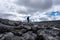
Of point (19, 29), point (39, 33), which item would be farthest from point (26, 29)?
point (39, 33)

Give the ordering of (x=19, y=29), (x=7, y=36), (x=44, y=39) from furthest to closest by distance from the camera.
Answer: (x=19, y=29)
(x=44, y=39)
(x=7, y=36)

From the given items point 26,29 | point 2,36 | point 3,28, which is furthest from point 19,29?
point 2,36

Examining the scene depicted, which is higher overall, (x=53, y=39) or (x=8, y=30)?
(x=8, y=30)

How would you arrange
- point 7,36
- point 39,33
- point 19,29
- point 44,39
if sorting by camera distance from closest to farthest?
point 7,36 < point 44,39 < point 39,33 < point 19,29

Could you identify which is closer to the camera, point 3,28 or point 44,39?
point 44,39

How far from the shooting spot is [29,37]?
16.7 meters

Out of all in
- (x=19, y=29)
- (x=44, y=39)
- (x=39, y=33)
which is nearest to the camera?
(x=44, y=39)

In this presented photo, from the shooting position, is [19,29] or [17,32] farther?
[19,29]

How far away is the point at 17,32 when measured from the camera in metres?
17.9

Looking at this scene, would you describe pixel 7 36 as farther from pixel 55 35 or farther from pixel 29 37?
pixel 55 35

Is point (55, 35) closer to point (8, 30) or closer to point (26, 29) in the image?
point (26, 29)

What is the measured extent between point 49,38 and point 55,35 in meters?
1.68

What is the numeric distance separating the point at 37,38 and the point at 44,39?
1129 millimetres

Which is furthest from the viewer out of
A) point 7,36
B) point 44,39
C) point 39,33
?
point 39,33
